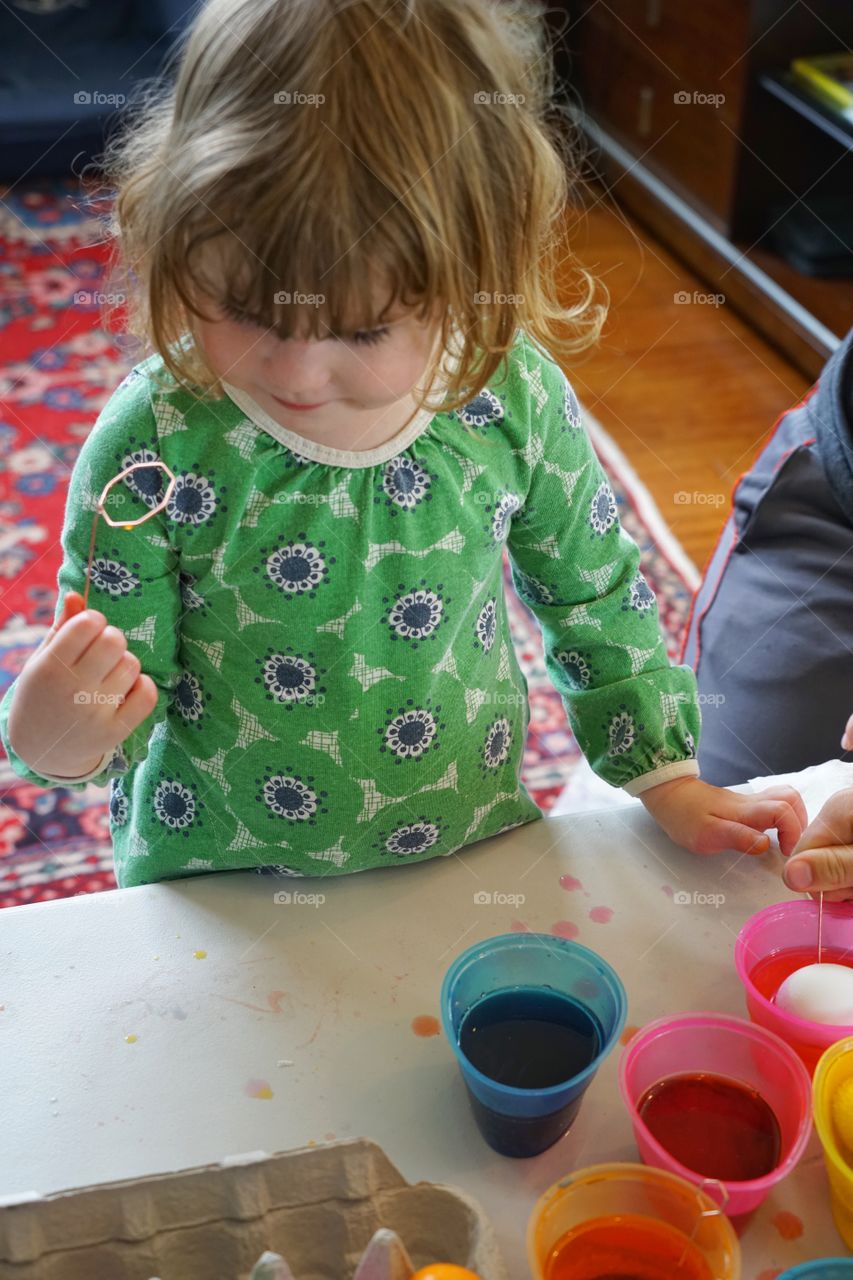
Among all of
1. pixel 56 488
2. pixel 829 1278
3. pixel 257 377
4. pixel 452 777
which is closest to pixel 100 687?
pixel 257 377

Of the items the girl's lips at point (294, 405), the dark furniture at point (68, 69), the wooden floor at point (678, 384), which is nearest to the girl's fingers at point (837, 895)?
the girl's lips at point (294, 405)

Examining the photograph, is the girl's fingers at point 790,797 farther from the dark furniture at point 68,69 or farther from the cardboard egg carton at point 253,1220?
the dark furniture at point 68,69

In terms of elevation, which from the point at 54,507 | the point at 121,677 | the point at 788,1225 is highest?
the point at 121,677

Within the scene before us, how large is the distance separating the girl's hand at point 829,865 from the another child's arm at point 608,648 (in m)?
0.03

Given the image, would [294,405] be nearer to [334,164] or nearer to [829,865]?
[334,164]

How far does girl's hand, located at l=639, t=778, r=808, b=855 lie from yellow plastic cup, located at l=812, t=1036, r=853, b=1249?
185 mm

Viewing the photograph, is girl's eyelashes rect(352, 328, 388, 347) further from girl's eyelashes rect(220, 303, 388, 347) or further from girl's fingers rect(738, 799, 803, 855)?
girl's fingers rect(738, 799, 803, 855)

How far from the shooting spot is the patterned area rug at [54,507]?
1.92 meters

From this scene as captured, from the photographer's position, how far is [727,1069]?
0.76 m

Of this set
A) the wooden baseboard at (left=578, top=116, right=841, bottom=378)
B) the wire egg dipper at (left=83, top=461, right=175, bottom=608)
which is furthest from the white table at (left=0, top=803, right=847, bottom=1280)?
the wooden baseboard at (left=578, top=116, right=841, bottom=378)

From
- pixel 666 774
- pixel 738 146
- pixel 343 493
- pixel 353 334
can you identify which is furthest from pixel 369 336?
pixel 738 146

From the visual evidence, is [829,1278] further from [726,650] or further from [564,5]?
[564,5]

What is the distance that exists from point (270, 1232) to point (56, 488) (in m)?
2.07

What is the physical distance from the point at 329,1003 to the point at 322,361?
38 cm
